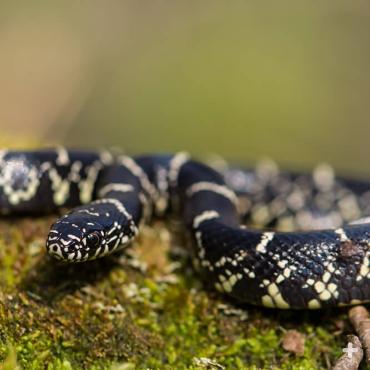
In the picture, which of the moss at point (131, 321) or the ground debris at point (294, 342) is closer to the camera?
the moss at point (131, 321)

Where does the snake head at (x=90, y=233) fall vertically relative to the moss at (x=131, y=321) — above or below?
above

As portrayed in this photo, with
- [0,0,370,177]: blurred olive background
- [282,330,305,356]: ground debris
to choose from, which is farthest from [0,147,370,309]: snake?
[0,0,370,177]: blurred olive background

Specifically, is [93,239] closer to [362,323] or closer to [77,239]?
[77,239]

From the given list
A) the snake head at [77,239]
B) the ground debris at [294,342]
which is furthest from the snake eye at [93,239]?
the ground debris at [294,342]

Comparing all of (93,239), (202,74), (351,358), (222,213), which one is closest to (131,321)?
(93,239)

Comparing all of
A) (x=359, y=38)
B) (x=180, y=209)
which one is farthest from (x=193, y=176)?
(x=359, y=38)

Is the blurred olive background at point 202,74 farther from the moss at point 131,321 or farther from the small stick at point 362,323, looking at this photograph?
the small stick at point 362,323

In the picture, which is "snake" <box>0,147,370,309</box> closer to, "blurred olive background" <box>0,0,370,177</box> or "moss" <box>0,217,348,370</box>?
"moss" <box>0,217,348,370</box>
